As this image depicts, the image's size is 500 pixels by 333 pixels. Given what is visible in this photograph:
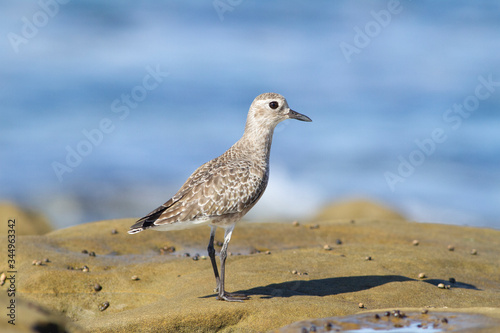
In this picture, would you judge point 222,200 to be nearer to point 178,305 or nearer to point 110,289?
point 178,305

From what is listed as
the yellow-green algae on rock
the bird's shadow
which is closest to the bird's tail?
the yellow-green algae on rock

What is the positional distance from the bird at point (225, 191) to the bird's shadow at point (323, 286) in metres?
0.56

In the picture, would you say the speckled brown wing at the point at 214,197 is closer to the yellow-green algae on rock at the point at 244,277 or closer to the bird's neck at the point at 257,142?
the bird's neck at the point at 257,142

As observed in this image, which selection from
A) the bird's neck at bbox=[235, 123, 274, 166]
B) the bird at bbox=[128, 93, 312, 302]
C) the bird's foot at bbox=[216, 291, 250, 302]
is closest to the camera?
the bird's foot at bbox=[216, 291, 250, 302]

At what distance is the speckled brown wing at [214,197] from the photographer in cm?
896

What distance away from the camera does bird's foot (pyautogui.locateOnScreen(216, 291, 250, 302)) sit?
27.8 ft

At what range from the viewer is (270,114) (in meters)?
10.1

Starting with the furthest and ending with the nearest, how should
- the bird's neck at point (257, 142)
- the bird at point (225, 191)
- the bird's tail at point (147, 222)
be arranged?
1. the bird's neck at point (257, 142)
2. the bird at point (225, 191)
3. the bird's tail at point (147, 222)

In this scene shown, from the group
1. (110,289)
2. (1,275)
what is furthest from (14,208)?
(110,289)

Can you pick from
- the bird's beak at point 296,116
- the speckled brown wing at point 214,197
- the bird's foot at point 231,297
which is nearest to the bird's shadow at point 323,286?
the bird's foot at point 231,297

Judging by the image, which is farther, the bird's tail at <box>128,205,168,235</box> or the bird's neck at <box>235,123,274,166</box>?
the bird's neck at <box>235,123,274,166</box>

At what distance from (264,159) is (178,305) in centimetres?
303

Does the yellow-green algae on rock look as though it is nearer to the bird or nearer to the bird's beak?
the bird

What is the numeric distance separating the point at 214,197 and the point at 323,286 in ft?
7.99
